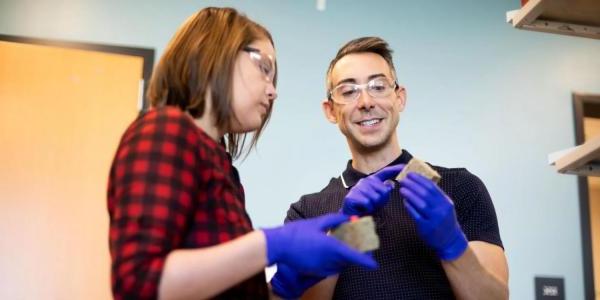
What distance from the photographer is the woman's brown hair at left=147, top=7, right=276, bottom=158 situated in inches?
38.2

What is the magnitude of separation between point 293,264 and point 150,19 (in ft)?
6.60

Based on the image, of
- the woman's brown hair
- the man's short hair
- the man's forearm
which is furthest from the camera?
the man's short hair

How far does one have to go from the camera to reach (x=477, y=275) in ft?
4.31

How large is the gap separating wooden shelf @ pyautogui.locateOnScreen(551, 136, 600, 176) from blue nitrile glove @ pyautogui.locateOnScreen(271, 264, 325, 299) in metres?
0.71

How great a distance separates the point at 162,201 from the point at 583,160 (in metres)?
1.10

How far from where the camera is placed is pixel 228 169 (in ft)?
3.27

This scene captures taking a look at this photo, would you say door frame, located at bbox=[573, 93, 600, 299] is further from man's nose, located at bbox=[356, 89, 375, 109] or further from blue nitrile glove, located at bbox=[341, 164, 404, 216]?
blue nitrile glove, located at bbox=[341, 164, 404, 216]

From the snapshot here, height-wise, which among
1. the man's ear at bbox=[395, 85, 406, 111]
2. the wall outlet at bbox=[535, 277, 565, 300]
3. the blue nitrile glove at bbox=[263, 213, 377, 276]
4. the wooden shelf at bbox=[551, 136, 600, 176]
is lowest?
the wall outlet at bbox=[535, 277, 565, 300]

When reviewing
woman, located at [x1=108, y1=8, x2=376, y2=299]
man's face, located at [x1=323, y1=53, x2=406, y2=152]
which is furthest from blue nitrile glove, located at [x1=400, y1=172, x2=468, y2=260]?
man's face, located at [x1=323, y1=53, x2=406, y2=152]

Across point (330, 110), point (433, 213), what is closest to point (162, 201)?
point (433, 213)

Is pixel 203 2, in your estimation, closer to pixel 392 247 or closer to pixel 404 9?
pixel 404 9

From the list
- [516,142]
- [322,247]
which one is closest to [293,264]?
[322,247]

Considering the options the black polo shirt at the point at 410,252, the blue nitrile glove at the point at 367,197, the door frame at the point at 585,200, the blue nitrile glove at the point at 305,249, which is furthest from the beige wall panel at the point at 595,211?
the blue nitrile glove at the point at 305,249

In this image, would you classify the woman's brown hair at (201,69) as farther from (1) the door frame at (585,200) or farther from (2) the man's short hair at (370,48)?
(1) the door frame at (585,200)
